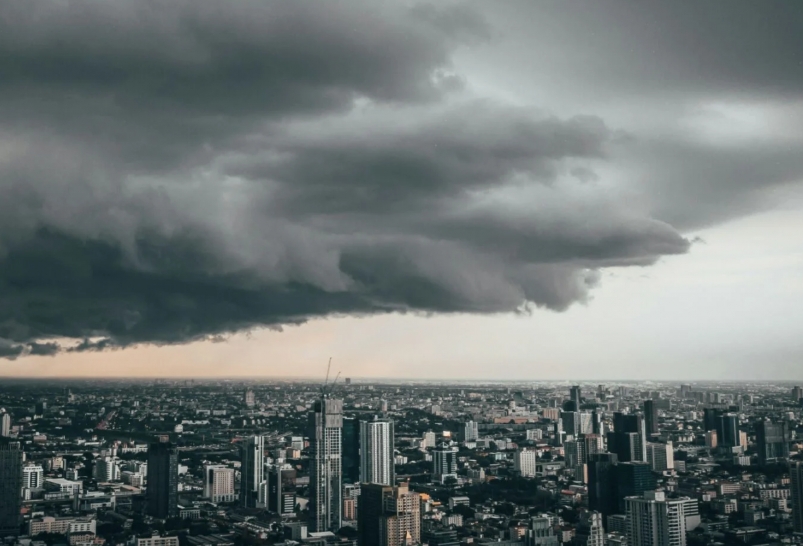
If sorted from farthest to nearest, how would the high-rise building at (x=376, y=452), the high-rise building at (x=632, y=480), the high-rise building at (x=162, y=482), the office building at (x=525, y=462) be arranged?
the office building at (x=525, y=462) → the high-rise building at (x=376, y=452) → the high-rise building at (x=162, y=482) → the high-rise building at (x=632, y=480)

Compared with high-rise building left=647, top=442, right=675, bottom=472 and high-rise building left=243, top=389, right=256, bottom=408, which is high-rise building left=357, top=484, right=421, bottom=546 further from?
high-rise building left=243, top=389, right=256, bottom=408

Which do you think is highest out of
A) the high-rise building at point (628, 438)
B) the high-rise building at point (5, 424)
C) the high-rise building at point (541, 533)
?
the high-rise building at point (5, 424)

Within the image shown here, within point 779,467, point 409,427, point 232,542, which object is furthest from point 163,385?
point 779,467

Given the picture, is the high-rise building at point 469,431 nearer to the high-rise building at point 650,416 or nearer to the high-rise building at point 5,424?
the high-rise building at point 650,416

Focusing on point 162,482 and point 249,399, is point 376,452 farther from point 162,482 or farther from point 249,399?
point 249,399

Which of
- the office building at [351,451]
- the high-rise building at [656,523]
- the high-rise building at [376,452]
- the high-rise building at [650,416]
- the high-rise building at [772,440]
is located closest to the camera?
the high-rise building at [656,523]

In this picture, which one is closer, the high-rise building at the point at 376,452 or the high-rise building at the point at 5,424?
the high-rise building at the point at 5,424

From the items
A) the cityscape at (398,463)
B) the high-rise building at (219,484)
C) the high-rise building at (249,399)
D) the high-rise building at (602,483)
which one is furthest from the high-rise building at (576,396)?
the high-rise building at (219,484)

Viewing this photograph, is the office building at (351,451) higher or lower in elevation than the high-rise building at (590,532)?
higher
